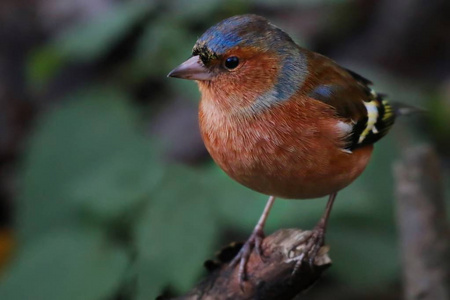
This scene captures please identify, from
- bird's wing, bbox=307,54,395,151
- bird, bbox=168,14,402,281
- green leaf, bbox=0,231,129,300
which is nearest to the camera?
bird, bbox=168,14,402,281

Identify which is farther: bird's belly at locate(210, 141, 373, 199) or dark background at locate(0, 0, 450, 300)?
dark background at locate(0, 0, 450, 300)

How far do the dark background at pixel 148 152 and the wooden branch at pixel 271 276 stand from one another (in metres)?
0.24

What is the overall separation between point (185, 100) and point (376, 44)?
6.99 feet

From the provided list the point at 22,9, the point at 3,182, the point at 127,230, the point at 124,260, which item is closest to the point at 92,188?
the point at 127,230

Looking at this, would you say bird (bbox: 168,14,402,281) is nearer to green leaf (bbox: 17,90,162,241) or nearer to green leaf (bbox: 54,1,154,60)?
green leaf (bbox: 17,90,162,241)

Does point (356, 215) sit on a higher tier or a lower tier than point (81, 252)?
lower

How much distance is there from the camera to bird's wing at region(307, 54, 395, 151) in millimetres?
3113

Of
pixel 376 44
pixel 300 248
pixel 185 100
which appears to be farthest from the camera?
pixel 376 44

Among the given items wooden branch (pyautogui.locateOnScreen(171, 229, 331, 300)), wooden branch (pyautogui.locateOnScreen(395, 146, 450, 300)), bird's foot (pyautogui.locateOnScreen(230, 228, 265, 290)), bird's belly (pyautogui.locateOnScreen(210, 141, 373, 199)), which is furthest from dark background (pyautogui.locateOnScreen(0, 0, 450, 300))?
bird's belly (pyautogui.locateOnScreen(210, 141, 373, 199))

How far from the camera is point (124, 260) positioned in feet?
11.8

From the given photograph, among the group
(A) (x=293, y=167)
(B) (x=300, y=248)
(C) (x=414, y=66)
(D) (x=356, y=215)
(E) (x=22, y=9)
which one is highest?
(E) (x=22, y=9)

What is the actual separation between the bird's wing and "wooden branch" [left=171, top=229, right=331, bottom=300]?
0.53m

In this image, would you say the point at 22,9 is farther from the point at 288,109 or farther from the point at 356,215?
the point at 288,109

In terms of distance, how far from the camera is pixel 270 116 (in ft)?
9.62
